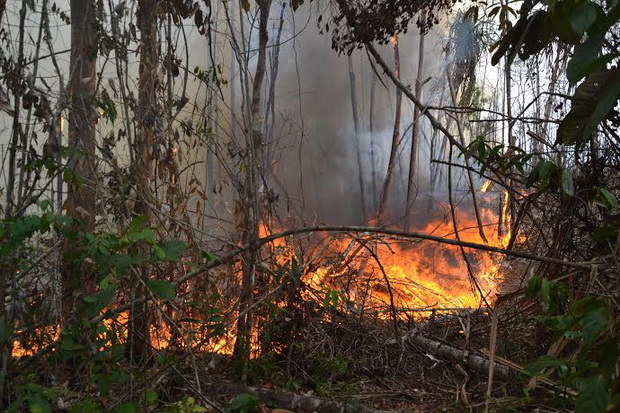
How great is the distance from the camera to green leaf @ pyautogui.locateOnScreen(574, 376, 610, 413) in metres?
1.25

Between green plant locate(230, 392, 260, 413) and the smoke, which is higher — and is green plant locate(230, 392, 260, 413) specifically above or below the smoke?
below

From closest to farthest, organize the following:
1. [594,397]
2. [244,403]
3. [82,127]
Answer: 1. [594,397]
2. [244,403]
3. [82,127]

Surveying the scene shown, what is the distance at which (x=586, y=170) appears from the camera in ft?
10.5

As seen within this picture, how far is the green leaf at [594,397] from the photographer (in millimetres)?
1251

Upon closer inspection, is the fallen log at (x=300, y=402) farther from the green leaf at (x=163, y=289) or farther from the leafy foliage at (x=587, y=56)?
the leafy foliage at (x=587, y=56)

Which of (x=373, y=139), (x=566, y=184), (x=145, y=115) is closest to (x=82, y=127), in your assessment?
(x=145, y=115)

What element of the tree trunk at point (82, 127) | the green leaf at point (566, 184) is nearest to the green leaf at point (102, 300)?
the tree trunk at point (82, 127)

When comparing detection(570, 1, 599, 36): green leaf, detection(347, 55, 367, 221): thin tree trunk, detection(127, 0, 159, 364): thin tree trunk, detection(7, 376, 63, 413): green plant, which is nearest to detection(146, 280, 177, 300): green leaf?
detection(7, 376, 63, 413): green plant

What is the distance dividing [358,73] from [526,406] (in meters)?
5.04

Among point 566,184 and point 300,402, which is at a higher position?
point 566,184

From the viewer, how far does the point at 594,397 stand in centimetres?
125

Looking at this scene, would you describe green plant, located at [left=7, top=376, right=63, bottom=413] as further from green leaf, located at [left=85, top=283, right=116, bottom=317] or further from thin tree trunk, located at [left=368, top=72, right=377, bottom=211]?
thin tree trunk, located at [left=368, top=72, right=377, bottom=211]

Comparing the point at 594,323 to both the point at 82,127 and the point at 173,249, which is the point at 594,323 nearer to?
the point at 173,249

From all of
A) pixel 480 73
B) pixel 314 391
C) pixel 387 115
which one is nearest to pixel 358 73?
pixel 387 115
